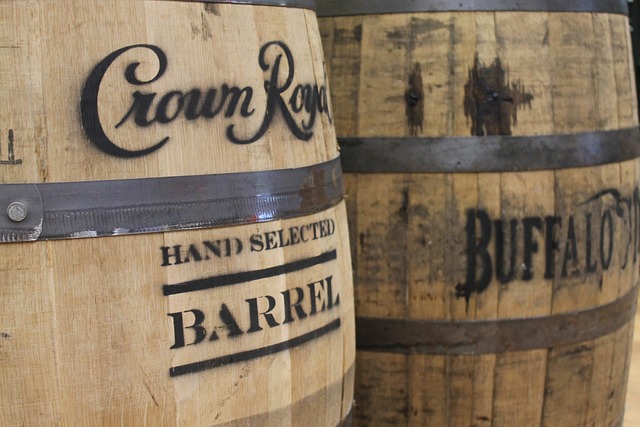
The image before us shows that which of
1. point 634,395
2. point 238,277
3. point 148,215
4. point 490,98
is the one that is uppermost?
point 490,98

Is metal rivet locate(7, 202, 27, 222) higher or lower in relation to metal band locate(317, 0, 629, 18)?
lower

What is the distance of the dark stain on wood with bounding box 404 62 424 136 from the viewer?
2.86 meters

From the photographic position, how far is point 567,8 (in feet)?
9.60

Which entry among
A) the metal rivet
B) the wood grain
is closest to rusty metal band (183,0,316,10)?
the metal rivet

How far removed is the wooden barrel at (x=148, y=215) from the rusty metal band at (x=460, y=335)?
3.53ft

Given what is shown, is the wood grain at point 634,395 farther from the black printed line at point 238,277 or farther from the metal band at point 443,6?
Answer: the black printed line at point 238,277

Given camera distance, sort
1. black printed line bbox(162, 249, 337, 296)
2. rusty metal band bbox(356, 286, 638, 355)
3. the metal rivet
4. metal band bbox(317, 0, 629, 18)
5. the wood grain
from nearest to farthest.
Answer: the metal rivet → black printed line bbox(162, 249, 337, 296) → metal band bbox(317, 0, 629, 18) → rusty metal band bbox(356, 286, 638, 355) → the wood grain

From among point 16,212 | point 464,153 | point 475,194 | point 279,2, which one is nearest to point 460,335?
point 475,194

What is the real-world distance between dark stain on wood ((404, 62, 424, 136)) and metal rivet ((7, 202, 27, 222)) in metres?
1.50

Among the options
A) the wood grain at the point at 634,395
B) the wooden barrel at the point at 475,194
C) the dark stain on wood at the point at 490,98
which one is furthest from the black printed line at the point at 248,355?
the wood grain at the point at 634,395

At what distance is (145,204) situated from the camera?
5.47ft

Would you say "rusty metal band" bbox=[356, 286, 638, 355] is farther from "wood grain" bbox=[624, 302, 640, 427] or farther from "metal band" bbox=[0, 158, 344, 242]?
"wood grain" bbox=[624, 302, 640, 427]

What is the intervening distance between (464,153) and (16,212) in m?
1.56

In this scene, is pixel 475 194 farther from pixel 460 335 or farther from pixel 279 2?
pixel 279 2
